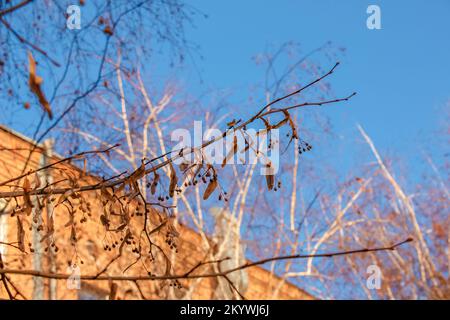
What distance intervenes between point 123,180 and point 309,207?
7.47m

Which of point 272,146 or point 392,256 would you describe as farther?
point 392,256

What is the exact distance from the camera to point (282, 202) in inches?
389

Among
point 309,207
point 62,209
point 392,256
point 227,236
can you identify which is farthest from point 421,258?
point 62,209

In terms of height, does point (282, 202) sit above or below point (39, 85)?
above

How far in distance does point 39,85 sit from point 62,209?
6180 millimetres

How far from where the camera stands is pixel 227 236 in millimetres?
8789

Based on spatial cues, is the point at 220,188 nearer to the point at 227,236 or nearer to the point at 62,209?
the point at 62,209
